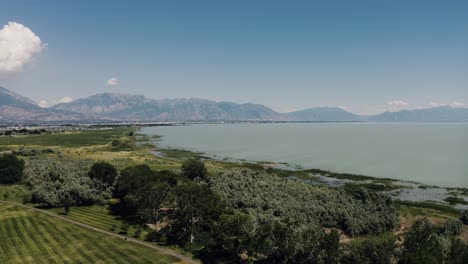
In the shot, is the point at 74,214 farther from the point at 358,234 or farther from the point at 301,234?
the point at 358,234

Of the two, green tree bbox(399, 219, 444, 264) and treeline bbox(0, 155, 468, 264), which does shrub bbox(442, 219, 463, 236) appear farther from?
green tree bbox(399, 219, 444, 264)

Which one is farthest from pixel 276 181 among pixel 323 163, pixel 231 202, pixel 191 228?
pixel 323 163

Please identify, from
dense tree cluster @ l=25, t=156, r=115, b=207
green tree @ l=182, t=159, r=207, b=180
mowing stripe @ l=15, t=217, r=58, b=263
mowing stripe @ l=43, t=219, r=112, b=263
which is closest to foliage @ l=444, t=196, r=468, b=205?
green tree @ l=182, t=159, r=207, b=180

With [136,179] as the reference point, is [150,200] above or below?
below

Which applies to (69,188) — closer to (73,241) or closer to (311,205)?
(73,241)

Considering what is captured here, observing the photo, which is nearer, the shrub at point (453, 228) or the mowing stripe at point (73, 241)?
the mowing stripe at point (73, 241)

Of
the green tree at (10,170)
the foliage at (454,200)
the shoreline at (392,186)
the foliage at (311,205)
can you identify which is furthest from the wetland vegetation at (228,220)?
the foliage at (454,200)

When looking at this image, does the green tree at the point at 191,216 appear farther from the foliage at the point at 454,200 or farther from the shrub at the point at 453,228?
the foliage at the point at 454,200

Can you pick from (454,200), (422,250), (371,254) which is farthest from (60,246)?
(454,200)
